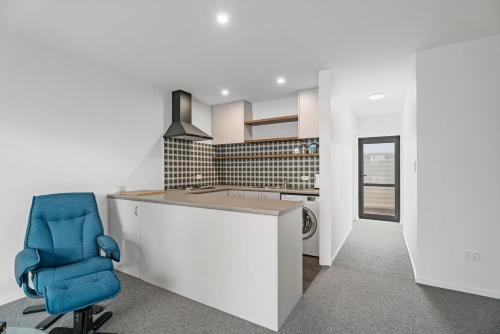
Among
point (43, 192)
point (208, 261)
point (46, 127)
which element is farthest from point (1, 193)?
point (208, 261)

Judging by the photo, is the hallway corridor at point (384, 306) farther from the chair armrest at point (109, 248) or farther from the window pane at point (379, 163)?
the window pane at point (379, 163)

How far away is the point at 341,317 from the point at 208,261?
4.02ft

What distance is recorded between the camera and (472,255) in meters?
2.35

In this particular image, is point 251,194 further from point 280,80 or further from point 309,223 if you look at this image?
point 280,80

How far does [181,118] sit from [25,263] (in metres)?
2.65

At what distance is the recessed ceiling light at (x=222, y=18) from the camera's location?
77.0 inches

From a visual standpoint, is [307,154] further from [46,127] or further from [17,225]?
[17,225]

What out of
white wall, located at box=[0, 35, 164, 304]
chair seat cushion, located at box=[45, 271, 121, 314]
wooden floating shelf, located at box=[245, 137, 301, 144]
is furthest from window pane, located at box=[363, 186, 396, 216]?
chair seat cushion, located at box=[45, 271, 121, 314]

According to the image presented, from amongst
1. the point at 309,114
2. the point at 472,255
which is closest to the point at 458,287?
the point at 472,255

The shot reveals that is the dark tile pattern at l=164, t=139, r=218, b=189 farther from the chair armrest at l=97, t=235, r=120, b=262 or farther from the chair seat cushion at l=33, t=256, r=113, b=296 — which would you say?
the chair seat cushion at l=33, t=256, r=113, b=296

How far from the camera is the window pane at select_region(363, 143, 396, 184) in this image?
18.3 feet

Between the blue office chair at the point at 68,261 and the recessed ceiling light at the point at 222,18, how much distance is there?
2.07 metres

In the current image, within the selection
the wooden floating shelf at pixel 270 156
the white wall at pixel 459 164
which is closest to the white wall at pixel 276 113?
the wooden floating shelf at pixel 270 156

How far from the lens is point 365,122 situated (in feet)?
19.2
